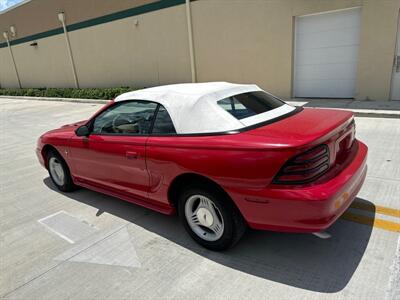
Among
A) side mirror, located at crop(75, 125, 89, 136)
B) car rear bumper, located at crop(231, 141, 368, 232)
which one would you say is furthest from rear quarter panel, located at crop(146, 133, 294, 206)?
side mirror, located at crop(75, 125, 89, 136)

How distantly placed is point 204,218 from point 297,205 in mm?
938

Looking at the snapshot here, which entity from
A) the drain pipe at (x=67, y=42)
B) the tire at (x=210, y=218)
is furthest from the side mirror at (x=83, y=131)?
the drain pipe at (x=67, y=42)

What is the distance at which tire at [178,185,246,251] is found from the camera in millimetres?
2795

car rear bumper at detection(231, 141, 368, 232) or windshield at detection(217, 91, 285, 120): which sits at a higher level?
windshield at detection(217, 91, 285, 120)

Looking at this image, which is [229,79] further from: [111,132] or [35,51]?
[35,51]

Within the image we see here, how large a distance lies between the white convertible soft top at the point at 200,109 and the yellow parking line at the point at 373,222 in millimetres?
1282

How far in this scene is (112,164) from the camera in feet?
12.1

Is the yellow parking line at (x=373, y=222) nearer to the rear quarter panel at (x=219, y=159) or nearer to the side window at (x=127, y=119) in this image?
the rear quarter panel at (x=219, y=159)

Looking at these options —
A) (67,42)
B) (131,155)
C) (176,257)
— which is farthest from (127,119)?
(67,42)

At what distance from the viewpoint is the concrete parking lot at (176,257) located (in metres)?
2.55

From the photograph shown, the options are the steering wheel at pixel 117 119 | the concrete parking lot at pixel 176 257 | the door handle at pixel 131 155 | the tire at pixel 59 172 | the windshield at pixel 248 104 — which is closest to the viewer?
the concrete parking lot at pixel 176 257

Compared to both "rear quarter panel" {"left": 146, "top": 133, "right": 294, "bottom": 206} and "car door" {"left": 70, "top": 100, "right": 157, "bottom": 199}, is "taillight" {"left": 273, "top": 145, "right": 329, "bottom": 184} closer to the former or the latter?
"rear quarter panel" {"left": 146, "top": 133, "right": 294, "bottom": 206}

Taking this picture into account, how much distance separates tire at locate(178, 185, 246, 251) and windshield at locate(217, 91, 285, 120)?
78 cm

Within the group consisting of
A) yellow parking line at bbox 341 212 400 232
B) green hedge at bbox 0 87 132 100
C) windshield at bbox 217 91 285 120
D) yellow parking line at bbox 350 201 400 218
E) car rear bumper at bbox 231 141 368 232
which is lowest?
green hedge at bbox 0 87 132 100
